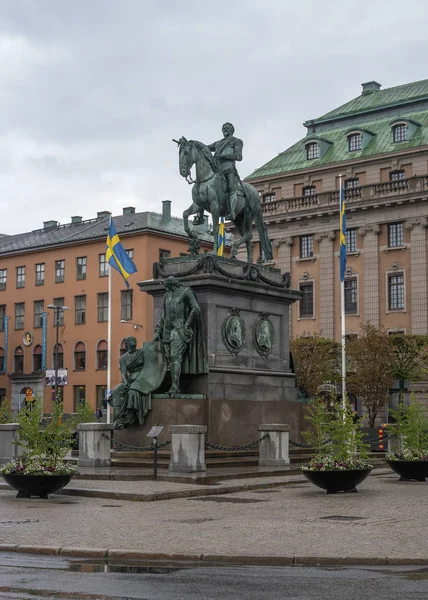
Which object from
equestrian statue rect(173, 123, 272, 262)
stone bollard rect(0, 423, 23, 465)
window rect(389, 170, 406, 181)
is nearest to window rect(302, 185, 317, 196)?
window rect(389, 170, 406, 181)

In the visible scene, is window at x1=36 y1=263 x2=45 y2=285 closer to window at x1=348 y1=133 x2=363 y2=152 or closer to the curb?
window at x1=348 y1=133 x2=363 y2=152

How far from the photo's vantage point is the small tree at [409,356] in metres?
62.8

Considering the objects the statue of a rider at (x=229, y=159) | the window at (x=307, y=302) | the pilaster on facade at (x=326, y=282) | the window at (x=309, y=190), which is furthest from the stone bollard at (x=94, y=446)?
the window at (x=309, y=190)

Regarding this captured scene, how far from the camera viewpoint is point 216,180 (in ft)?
92.0

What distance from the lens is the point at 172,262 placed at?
89.5 ft

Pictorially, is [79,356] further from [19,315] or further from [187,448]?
[187,448]

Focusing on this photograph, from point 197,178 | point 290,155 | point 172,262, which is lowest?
point 172,262

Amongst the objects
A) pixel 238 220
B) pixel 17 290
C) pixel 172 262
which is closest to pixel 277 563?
pixel 172 262

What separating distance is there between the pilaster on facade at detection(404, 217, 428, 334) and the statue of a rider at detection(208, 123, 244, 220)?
4305cm

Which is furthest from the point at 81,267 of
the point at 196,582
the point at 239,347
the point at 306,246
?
the point at 196,582

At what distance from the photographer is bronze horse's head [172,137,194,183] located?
27.9 metres

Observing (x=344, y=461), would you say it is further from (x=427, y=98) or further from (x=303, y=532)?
(x=427, y=98)

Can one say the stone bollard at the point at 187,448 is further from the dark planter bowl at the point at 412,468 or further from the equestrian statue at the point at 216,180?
the equestrian statue at the point at 216,180

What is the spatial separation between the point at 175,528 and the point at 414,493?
24.7 ft
